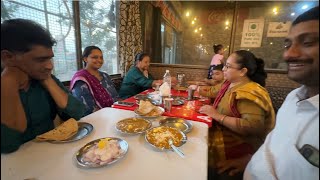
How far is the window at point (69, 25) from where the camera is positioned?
5.43ft

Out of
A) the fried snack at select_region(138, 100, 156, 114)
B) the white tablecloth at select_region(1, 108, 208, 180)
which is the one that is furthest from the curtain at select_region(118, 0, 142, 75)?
the white tablecloth at select_region(1, 108, 208, 180)

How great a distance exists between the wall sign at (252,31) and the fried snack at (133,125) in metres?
3.76

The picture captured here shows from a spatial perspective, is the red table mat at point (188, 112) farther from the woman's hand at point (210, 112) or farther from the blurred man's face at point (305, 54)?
the blurred man's face at point (305, 54)

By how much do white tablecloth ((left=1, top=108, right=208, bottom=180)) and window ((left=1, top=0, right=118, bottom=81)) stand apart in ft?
2.87

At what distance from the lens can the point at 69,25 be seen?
210 centimetres

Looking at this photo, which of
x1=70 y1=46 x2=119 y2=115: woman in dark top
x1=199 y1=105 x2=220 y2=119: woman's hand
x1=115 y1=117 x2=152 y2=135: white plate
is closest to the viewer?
x1=115 y1=117 x2=152 y2=135: white plate

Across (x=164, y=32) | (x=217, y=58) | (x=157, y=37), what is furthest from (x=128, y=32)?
(x=217, y=58)

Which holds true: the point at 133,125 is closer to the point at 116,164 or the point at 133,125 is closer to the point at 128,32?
the point at 116,164

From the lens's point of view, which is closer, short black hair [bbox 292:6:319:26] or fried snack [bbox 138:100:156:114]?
short black hair [bbox 292:6:319:26]

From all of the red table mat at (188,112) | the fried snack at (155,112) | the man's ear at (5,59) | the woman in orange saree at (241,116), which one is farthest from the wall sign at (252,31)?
the man's ear at (5,59)

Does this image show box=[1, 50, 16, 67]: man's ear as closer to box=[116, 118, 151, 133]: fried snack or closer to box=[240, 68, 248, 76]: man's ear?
box=[116, 118, 151, 133]: fried snack

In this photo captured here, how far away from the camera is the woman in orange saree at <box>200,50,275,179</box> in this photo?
107 cm

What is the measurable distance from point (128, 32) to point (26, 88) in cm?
261

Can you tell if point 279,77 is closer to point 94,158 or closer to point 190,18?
point 190,18
